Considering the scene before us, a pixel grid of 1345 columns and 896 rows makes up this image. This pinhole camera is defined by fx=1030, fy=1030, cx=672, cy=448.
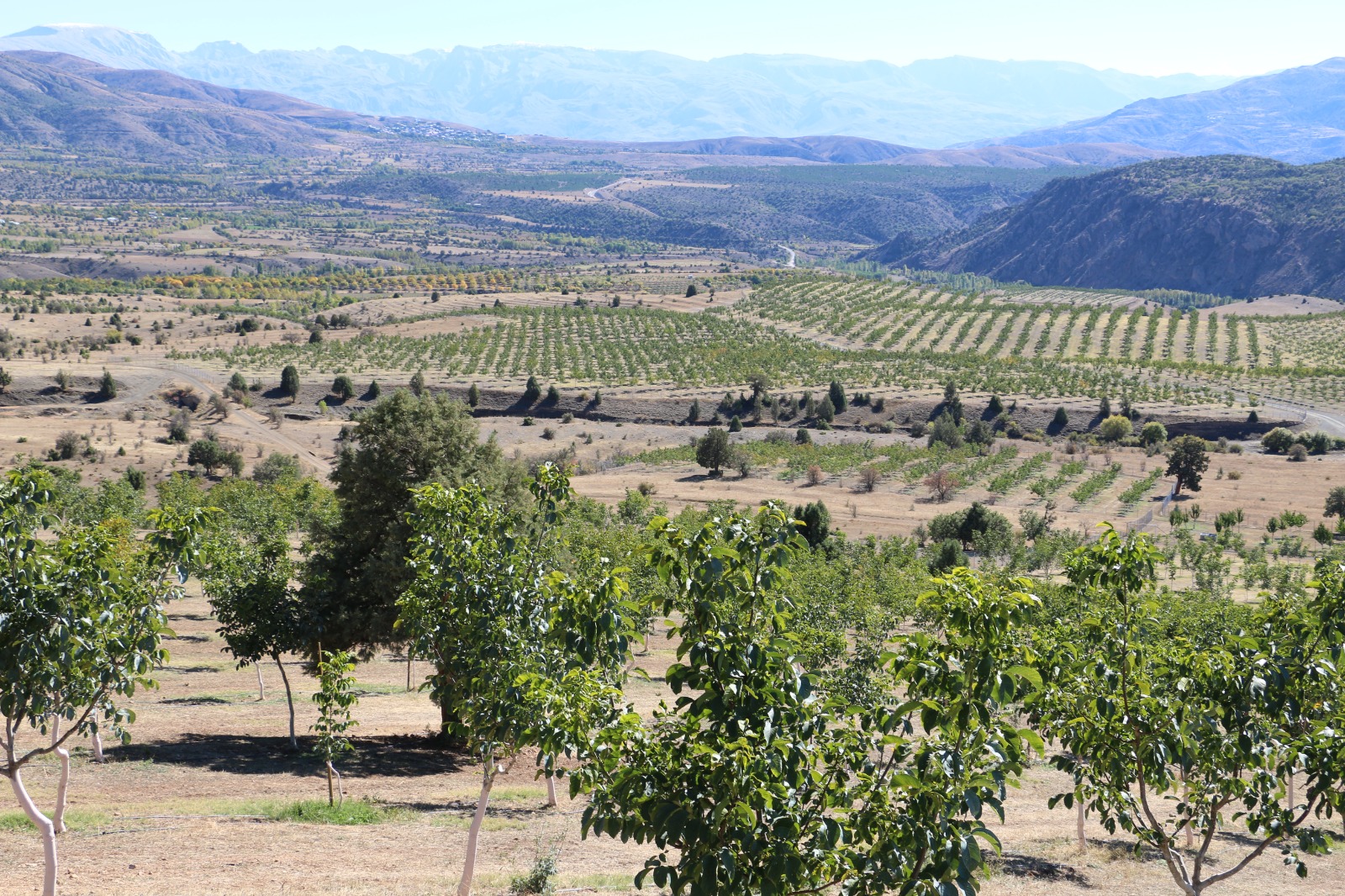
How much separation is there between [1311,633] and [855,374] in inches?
3965

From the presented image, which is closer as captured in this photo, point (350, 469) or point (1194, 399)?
point (350, 469)

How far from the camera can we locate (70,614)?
9.93 m

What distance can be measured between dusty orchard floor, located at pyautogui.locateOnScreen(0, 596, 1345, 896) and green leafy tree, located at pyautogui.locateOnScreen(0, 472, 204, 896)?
9.74ft

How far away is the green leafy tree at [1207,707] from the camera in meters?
9.16

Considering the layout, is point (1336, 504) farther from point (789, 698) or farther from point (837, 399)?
point (789, 698)

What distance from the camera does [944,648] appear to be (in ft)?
24.0

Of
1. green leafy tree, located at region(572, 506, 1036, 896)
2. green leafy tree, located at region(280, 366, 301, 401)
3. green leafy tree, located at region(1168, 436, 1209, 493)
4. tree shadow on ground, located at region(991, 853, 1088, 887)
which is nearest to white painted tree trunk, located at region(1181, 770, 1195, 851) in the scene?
tree shadow on ground, located at region(991, 853, 1088, 887)

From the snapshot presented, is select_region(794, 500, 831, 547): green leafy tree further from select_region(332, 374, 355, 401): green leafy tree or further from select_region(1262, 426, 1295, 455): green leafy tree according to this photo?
select_region(332, 374, 355, 401): green leafy tree

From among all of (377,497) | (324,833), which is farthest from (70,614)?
(377,497)

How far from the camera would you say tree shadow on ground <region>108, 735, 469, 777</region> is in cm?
1939

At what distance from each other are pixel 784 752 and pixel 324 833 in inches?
425

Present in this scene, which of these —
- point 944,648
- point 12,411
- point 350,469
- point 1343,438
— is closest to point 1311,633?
point 944,648

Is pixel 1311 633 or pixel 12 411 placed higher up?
pixel 1311 633

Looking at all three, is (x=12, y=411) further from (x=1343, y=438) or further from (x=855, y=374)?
(x=1343, y=438)
